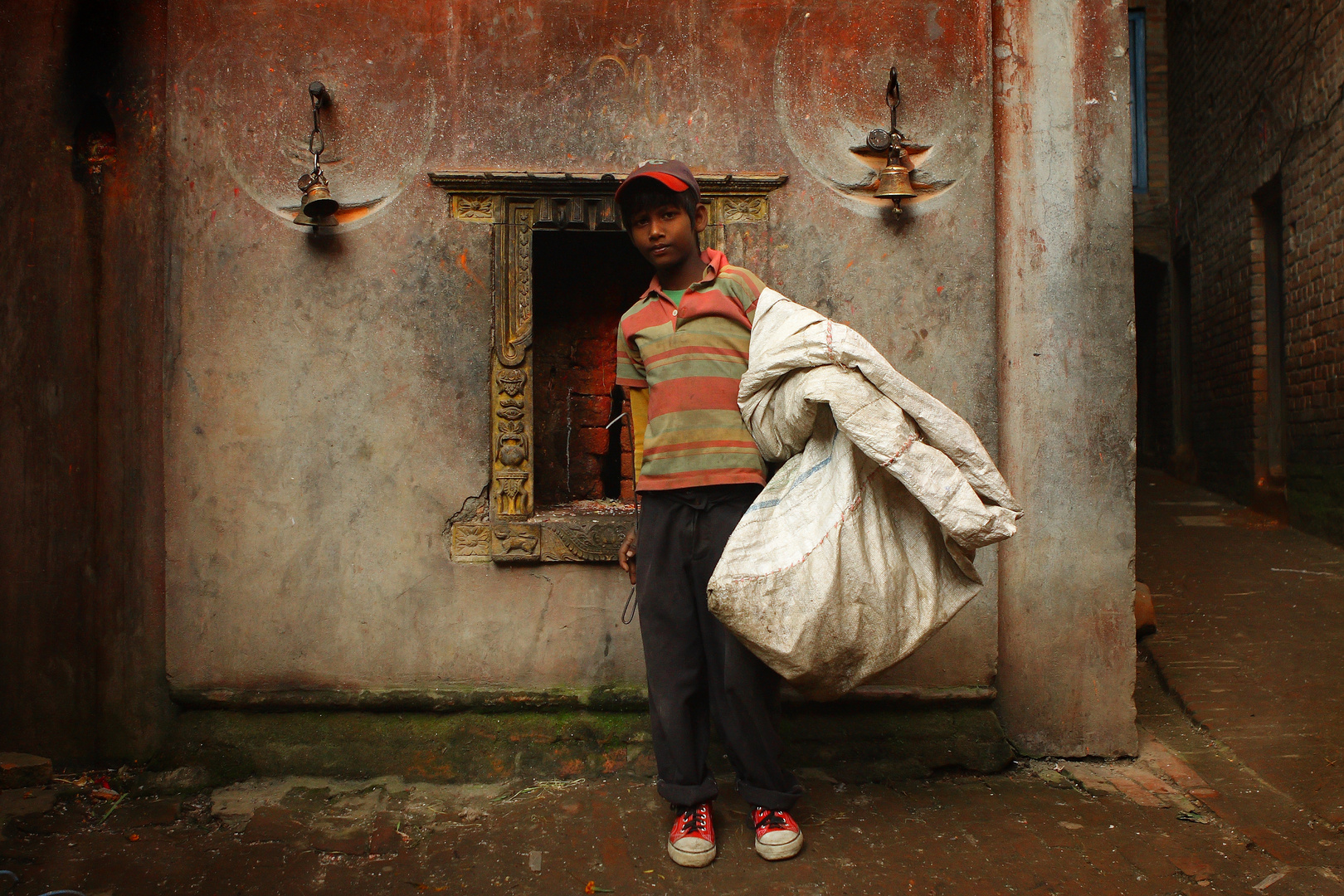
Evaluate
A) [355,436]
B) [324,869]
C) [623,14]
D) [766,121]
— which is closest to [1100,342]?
[766,121]

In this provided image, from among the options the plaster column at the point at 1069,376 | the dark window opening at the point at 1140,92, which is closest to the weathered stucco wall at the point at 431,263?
Answer: the plaster column at the point at 1069,376

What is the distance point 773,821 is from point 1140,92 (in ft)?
38.3

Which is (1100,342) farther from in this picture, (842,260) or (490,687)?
(490,687)

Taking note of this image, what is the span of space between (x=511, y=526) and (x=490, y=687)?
2.01ft

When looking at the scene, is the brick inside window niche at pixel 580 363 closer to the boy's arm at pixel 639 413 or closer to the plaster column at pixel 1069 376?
the boy's arm at pixel 639 413

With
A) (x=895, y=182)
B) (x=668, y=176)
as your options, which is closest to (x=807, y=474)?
(x=668, y=176)

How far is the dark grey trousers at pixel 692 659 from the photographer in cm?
234

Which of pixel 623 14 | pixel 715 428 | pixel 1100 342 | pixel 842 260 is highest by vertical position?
pixel 623 14

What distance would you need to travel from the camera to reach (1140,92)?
34.6ft

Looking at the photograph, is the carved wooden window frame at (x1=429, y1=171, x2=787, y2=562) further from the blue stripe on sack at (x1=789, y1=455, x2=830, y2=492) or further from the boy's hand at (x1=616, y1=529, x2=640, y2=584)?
the blue stripe on sack at (x1=789, y1=455, x2=830, y2=492)

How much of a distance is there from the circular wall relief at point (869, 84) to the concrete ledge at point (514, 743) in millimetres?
1961

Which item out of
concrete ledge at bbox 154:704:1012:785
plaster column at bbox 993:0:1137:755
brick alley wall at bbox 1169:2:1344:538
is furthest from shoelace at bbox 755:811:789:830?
brick alley wall at bbox 1169:2:1344:538

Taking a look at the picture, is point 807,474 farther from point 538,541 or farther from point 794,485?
point 538,541

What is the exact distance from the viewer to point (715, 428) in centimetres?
233
